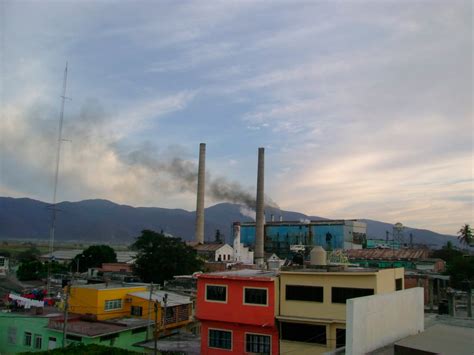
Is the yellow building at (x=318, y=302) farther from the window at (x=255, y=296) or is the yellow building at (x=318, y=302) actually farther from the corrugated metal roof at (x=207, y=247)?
the corrugated metal roof at (x=207, y=247)

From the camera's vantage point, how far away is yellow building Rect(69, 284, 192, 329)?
27156 mm

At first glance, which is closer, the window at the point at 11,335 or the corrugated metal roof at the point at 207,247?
the window at the point at 11,335

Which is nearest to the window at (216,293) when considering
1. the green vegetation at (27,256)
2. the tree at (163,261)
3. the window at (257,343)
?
the window at (257,343)

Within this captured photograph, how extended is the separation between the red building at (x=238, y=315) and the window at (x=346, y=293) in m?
2.96

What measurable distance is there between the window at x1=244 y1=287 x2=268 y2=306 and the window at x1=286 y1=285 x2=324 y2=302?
1166mm

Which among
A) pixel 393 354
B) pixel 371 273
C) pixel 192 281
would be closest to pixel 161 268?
pixel 192 281

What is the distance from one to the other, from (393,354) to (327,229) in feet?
230

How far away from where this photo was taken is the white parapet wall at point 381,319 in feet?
37.9

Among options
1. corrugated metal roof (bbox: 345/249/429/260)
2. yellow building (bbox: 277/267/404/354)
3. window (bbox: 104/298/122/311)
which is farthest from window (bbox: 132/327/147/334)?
corrugated metal roof (bbox: 345/249/429/260)

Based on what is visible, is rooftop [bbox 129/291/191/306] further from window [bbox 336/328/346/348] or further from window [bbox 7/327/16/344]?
window [bbox 336/328/346/348]

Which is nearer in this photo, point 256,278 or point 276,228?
point 256,278

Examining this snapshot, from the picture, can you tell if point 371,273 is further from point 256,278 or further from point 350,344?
point 350,344

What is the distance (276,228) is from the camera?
8562 centimetres

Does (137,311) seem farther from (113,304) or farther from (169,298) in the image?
(169,298)
